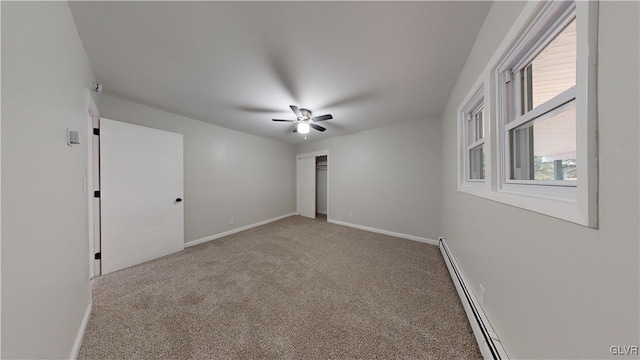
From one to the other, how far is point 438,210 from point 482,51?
2.47m

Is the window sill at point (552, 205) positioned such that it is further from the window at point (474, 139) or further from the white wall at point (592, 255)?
the window at point (474, 139)

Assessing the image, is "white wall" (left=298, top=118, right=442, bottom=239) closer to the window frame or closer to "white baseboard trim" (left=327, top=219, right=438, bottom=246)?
"white baseboard trim" (left=327, top=219, right=438, bottom=246)

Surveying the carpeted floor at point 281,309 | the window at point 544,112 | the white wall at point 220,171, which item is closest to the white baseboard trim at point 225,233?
the white wall at point 220,171

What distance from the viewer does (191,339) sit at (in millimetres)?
1347

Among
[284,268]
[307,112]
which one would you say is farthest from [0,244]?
[307,112]

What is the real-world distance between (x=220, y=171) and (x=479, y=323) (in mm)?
4052

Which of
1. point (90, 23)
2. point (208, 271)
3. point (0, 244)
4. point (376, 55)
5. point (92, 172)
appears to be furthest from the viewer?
point (208, 271)

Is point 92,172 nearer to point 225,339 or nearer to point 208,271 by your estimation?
point 208,271

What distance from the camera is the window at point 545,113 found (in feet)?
1.89

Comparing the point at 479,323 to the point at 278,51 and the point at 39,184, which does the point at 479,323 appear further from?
the point at 39,184

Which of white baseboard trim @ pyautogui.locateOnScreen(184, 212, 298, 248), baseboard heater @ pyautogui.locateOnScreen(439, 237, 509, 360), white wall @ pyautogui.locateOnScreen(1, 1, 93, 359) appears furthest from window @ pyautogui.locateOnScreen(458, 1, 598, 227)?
white baseboard trim @ pyautogui.locateOnScreen(184, 212, 298, 248)

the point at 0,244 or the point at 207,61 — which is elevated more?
the point at 207,61

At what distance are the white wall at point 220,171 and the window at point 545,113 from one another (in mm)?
3898

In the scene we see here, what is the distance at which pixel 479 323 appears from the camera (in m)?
1.27
